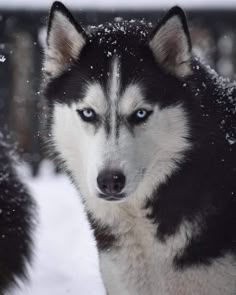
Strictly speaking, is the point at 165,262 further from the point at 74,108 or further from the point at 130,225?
the point at 74,108

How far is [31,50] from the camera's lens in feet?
32.2

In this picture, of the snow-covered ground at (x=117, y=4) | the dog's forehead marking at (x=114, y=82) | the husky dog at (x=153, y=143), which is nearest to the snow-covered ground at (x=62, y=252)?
the husky dog at (x=153, y=143)

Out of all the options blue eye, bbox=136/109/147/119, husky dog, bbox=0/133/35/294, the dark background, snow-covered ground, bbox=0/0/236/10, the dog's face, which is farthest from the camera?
snow-covered ground, bbox=0/0/236/10

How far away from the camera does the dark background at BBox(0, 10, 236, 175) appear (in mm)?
9781

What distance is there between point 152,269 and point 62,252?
8.08 feet

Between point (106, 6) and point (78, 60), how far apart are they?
641 centimetres

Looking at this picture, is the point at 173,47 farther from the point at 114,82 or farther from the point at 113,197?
the point at 113,197

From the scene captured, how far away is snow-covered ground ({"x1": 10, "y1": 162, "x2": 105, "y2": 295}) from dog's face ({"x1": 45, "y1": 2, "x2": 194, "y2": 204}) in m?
1.37

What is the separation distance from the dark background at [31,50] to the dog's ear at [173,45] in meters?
6.21

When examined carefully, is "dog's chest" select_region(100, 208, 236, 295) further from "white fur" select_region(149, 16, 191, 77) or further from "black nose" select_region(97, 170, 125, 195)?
"white fur" select_region(149, 16, 191, 77)

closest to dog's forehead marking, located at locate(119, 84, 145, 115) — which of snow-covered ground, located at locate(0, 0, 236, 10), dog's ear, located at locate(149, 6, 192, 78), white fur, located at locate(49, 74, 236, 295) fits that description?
white fur, located at locate(49, 74, 236, 295)

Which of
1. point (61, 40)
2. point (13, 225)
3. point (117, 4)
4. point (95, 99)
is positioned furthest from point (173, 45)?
point (117, 4)

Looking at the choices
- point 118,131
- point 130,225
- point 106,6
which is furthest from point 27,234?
point 106,6

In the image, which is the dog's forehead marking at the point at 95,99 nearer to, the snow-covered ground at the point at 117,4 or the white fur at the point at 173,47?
the white fur at the point at 173,47
